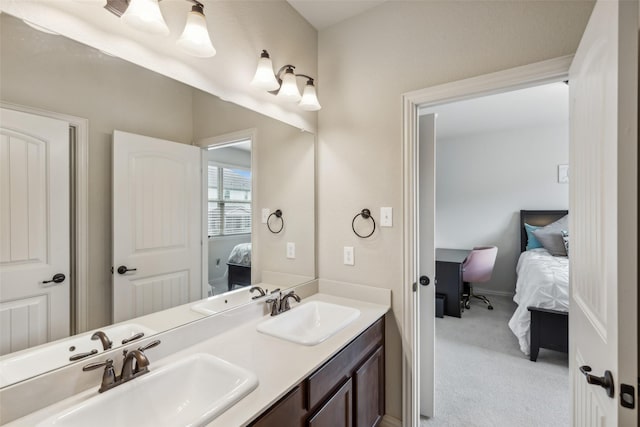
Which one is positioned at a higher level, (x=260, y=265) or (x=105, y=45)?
(x=105, y=45)

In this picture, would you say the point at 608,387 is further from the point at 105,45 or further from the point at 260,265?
the point at 105,45

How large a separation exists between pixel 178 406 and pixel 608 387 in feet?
4.30

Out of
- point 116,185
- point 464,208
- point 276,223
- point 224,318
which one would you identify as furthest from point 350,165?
point 464,208

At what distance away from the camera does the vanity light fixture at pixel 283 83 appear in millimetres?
1577

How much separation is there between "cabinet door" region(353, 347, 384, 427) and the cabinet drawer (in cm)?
6

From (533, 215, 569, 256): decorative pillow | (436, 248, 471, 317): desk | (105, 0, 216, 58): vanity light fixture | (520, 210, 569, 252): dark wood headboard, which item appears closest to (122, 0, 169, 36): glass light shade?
(105, 0, 216, 58): vanity light fixture

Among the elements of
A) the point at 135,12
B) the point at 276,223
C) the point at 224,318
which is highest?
the point at 135,12

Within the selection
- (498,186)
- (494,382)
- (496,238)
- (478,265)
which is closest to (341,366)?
(494,382)

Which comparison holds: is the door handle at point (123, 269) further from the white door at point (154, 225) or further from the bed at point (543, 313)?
the bed at point (543, 313)

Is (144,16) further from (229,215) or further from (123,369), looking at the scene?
(123,369)

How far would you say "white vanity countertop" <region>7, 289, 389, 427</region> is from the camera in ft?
2.85

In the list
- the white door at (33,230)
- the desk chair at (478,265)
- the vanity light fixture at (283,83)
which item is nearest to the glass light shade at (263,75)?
the vanity light fixture at (283,83)

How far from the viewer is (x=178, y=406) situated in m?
1.03

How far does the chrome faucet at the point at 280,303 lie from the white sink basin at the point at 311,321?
3cm
